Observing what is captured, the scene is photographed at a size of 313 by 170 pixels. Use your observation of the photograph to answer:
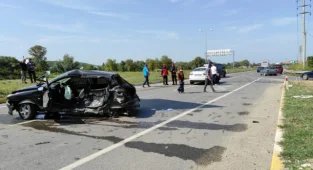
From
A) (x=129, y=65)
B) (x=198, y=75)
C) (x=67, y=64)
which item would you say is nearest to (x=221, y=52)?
(x=129, y=65)

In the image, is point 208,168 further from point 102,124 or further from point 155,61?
point 155,61

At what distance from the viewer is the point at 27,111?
8188 mm

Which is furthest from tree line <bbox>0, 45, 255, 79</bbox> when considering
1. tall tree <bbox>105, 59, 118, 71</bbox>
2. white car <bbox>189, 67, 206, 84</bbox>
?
white car <bbox>189, 67, 206, 84</bbox>

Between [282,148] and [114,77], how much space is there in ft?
17.0

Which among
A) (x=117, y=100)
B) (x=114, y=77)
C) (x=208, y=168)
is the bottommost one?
(x=208, y=168)

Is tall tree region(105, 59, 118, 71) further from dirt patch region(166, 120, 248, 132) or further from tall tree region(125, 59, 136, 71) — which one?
dirt patch region(166, 120, 248, 132)

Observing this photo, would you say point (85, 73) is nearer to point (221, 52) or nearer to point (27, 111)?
point (27, 111)

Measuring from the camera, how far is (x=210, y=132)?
6438mm

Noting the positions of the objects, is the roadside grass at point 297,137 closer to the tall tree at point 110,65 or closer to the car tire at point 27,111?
the car tire at point 27,111

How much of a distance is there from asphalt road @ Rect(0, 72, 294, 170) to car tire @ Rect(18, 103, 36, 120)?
0.87 ft

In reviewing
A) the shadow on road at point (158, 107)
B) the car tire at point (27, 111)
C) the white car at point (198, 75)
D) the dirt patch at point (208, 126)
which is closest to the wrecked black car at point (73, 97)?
the car tire at point (27, 111)

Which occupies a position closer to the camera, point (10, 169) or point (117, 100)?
point (10, 169)

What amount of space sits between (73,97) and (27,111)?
1.43 metres

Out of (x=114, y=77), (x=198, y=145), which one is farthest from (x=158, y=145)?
(x=114, y=77)
